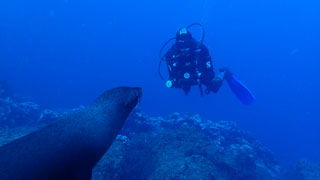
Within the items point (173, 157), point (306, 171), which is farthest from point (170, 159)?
point (306, 171)

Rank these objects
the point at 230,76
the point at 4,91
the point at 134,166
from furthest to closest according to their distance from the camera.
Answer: the point at 4,91 < the point at 230,76 < the point at 134,166

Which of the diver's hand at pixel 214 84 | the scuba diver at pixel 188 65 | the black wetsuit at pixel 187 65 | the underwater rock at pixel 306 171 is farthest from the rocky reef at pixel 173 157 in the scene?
the black wetsuit at pixel 187 65

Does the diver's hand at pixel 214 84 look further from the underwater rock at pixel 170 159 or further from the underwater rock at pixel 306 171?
the underwater rock at pixel 306 171

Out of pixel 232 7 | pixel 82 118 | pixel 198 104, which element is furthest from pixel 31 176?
pixel 232 7

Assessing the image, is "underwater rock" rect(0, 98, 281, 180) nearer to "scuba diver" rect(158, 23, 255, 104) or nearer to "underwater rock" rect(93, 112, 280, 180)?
"underwater rock" rect(93, 112, 280, 180)

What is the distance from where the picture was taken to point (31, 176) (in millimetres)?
2807

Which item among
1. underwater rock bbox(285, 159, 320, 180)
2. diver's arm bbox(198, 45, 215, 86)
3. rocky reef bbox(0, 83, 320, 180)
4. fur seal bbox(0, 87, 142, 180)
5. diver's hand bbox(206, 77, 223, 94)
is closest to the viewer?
fur seal bbox(0, 87, 142, 180)

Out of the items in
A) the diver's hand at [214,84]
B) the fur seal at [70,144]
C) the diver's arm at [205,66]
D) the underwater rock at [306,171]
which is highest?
the underwater rock at [306,171]

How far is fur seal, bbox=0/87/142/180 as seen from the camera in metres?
2.86

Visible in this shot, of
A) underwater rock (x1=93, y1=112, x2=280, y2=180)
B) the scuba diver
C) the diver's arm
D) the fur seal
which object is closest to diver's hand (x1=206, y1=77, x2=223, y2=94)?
the scuba diver

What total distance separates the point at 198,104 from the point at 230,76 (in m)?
27.7

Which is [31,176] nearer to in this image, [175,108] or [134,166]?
[134,166]

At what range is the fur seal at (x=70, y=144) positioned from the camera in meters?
2.86

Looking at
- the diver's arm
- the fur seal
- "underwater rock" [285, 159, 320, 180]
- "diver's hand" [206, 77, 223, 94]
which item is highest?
"underwater rock" [285, 159, 320, 180]
